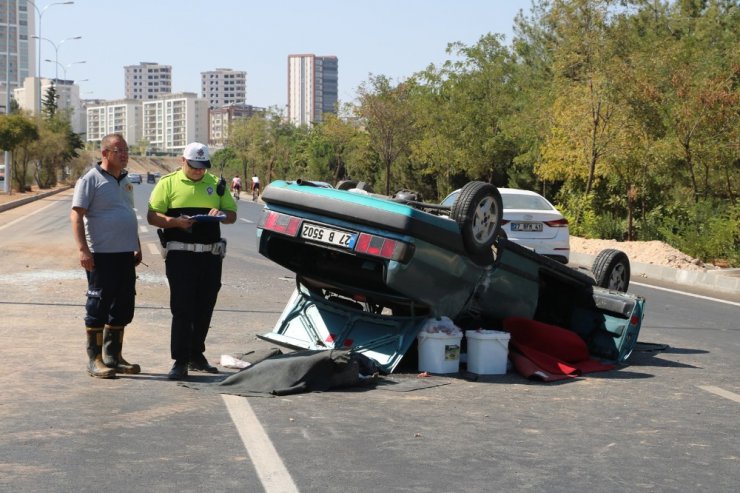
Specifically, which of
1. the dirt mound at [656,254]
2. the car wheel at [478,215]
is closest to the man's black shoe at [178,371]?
the car wheel at [478,215]

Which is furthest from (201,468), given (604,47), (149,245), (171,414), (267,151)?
(267,151)

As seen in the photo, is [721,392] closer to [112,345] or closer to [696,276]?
[112,345]

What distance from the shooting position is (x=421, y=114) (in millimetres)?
48844

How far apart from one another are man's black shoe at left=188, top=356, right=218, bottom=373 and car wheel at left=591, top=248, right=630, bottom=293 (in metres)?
4.32

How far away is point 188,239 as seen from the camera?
8.15 metres

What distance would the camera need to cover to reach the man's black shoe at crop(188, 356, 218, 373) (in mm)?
8484

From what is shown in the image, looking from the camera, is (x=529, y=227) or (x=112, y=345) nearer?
(x=112, y=345)

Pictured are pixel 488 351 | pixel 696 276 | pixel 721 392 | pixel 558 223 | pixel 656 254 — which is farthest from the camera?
pixel 656 254

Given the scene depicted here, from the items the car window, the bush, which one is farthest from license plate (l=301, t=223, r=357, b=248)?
the bush

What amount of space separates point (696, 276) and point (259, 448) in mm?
14293

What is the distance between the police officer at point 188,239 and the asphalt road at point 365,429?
1.23 ft

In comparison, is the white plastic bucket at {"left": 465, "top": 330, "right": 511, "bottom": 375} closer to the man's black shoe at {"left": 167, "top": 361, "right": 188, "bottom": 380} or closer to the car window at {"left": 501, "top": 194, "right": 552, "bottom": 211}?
the man's black shoe at {"left": 167, "top": 361, "right": 188, "bottom": 380}

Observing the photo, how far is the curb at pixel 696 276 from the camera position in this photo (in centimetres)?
1802

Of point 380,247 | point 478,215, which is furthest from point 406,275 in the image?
point 478,215
